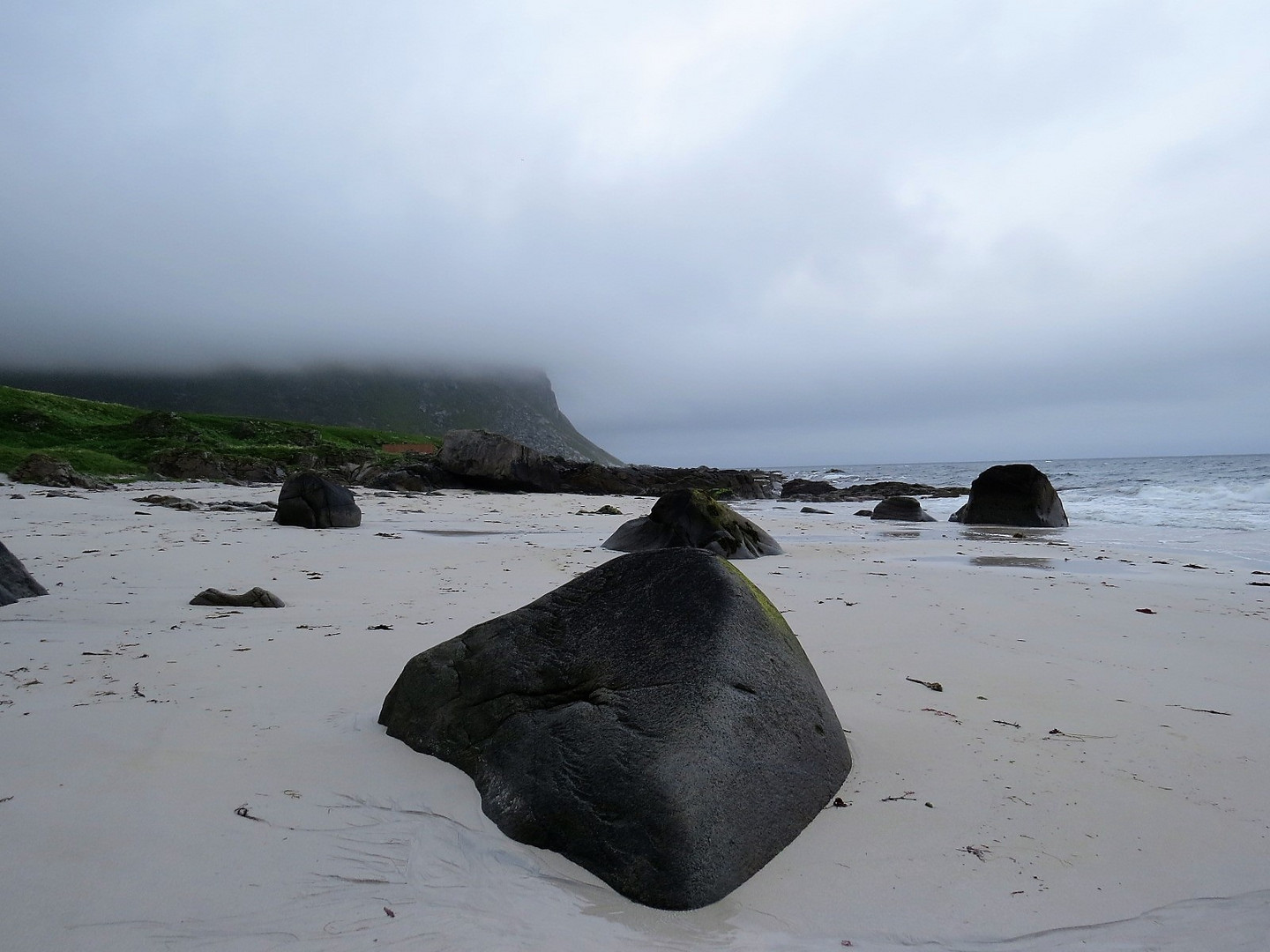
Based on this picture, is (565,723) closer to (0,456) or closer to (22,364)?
(0,456)

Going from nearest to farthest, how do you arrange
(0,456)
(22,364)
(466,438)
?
(0,456), (466,438), (22,364)

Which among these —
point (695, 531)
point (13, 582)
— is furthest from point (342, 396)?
point (13, 582)

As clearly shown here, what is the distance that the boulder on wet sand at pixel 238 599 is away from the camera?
565 centimetres

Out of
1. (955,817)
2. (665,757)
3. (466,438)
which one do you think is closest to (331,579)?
(665,757)

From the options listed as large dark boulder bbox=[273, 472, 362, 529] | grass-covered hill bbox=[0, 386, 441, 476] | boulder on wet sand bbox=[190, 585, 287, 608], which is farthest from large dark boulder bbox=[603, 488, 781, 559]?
grass-covered hill bbox=[0, 386, 441, 476]

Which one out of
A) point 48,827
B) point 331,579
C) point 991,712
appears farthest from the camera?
point 331,579

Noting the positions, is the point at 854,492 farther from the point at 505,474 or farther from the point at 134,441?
the point at 134,441

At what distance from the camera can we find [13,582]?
563 centimetres

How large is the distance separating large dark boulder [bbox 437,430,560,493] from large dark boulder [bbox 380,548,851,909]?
28492mm

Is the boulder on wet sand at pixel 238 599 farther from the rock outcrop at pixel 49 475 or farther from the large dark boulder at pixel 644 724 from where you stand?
the rock outcrop at pixel 49 475

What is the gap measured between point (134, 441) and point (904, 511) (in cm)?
3126

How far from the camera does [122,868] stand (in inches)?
81.6

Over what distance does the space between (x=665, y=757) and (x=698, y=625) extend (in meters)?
0.66

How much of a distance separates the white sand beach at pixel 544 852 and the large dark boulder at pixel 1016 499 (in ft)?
35.6
